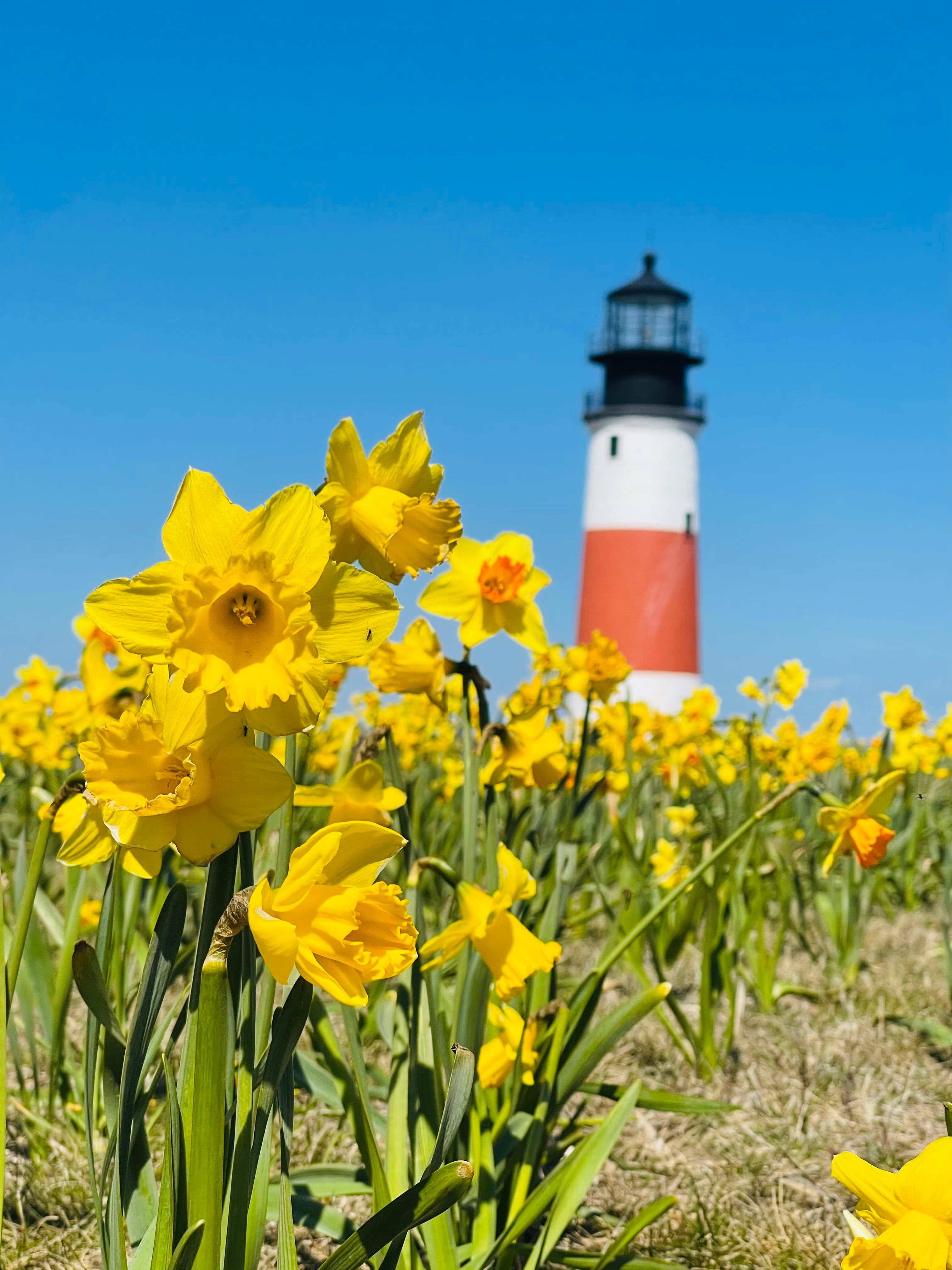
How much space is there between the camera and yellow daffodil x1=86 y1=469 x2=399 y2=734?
Answer: 107cm

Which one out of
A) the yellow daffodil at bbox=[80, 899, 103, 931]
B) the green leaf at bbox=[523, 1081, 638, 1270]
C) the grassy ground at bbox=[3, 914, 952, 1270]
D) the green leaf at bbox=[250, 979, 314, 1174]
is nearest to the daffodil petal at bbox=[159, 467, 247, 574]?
the green leaf at bbox=[250, 979, 314, 1174]

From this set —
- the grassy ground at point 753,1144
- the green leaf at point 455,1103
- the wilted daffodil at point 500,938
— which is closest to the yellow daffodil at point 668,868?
the grassy ground at point 753,1144

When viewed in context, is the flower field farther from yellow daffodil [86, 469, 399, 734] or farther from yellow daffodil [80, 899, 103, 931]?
yellow daffodil [80, 899, 103, 931]

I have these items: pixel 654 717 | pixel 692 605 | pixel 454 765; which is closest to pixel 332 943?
pixel 654 717

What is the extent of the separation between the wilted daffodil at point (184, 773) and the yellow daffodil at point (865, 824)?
1.24m

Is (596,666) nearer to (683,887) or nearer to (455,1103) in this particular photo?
(683,887)

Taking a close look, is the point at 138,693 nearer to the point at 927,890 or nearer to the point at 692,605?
the point at 927,890

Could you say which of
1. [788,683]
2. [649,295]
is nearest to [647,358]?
[649,295]

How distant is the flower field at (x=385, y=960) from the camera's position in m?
1.11

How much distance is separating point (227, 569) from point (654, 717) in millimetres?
4167

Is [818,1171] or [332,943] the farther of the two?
[818,1171]

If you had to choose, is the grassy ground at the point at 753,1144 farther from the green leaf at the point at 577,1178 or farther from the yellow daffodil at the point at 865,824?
the yellow daffodil at the point at 865,824

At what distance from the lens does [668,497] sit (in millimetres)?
23062

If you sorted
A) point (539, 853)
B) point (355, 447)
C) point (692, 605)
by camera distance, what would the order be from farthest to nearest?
point (692, 605) → point (539, 853) → point (355, 447)
